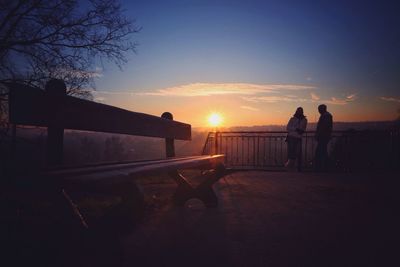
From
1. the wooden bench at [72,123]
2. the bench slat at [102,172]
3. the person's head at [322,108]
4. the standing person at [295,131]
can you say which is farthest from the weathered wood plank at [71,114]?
the person's head at [322,108]

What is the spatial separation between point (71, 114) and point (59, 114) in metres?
0.12

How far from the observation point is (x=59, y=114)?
211 cm

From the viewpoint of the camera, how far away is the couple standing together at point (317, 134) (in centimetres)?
977

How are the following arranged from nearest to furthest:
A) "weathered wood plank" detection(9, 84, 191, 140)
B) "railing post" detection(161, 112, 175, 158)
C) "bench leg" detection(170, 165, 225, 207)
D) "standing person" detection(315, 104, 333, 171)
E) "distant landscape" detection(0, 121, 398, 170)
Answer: "weathered wood plank" detection(9, 84, 191, 140) < "bench leg" detection(170, 165, 225, 207) < "railing post" detection(161, 112, 175, 158) < "distant landscape" detection(0, 121, 398, 170) < "standing person" detection(315, 104, 333, 171)

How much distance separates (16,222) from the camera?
3.34m

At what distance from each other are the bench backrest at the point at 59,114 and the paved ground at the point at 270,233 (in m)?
1.04

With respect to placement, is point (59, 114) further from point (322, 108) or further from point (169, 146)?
point (322, 108)

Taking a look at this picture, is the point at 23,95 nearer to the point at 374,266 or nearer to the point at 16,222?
the point at 16,222

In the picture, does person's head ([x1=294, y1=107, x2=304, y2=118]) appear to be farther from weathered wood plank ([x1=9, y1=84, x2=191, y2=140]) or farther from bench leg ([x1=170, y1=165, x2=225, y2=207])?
weathered wood plank ([x1=9, y1=84, x2=191, y2=140])

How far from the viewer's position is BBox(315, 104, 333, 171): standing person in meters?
9.74

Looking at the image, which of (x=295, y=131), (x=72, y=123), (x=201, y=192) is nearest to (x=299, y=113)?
(x=295, y=131)

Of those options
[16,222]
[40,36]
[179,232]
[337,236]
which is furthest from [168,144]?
[40,36]

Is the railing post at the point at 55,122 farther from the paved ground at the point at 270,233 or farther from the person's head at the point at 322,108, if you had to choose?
the person's head at the point at 322,108

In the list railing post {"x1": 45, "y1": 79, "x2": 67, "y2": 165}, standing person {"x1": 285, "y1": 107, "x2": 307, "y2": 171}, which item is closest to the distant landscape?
railing post {"x1": 45, "y1": 79, "x2": 67, "y2": 165}
